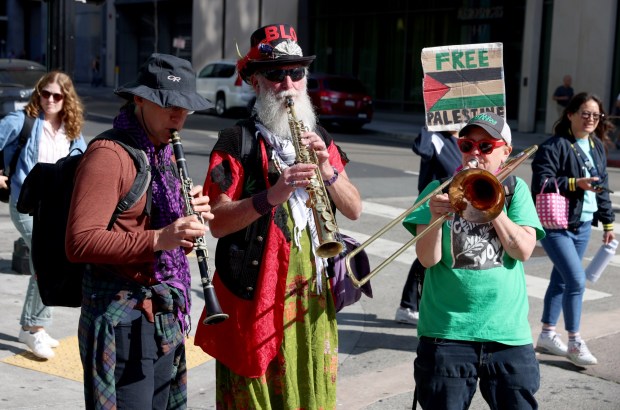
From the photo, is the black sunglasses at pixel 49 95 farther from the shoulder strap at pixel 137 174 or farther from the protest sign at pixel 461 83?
the shoulder strap at pixel 137 174

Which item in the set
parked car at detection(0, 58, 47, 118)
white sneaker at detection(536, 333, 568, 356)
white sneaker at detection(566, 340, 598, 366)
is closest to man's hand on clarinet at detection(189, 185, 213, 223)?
white sneaker at detection(566, 340, 598, 366)

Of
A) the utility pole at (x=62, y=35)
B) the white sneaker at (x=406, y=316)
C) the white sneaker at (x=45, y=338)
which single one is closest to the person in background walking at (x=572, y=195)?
the white sneaker at (x=406, y=316)

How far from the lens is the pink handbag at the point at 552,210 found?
6.02 metres

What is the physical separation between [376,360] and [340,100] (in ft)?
62.7

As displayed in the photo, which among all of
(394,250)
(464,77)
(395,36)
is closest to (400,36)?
(395,36)

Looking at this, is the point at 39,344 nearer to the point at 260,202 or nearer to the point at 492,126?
the point at 260,202

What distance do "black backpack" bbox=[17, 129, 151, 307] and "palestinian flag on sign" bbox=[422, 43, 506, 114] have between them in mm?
1703

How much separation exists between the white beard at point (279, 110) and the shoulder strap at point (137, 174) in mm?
582

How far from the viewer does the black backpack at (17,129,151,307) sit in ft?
10.9

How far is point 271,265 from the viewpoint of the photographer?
3561 millimetres

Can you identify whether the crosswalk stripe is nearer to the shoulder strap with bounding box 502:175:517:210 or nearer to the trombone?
the shoulder strap with bounding box 502:175:517:210

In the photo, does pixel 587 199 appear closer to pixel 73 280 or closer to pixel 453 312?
pixel 453 312

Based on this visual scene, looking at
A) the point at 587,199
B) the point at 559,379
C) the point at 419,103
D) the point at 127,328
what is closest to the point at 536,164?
the point at 587,199

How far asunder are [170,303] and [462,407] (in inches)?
50.9
